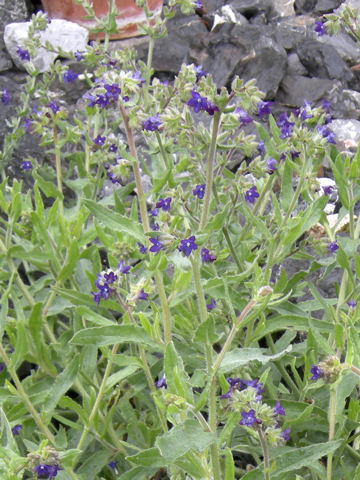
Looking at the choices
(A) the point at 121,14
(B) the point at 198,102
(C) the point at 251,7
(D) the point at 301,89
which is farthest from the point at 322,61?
(B) the point at 198,102

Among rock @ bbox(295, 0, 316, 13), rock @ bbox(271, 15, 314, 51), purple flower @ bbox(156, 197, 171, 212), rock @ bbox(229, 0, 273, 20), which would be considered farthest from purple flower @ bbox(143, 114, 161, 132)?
rock @ bbox(295, 0, 316, 13)

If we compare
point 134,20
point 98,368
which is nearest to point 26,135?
point 134,20

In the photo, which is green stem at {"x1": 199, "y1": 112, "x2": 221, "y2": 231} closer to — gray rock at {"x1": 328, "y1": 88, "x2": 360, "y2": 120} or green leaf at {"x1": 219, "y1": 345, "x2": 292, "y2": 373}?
green leaf at {"x1": 219, "y1": 345, "x2": 292, "y2": 373}

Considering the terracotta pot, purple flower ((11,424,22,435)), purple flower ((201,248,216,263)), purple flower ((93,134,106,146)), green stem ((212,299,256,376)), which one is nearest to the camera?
green stem ((212,299,256,376))

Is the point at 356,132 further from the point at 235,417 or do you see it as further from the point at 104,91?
the point at 235,417

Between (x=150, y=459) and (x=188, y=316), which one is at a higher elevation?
(x=150, y=459)

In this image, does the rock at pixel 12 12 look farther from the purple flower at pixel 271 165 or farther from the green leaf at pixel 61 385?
the green leaf at pixel 61 385

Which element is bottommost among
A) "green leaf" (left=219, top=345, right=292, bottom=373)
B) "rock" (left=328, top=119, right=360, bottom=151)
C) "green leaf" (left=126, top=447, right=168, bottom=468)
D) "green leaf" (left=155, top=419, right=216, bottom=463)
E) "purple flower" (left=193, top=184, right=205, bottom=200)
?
"rock" (left=328, top=119, right=360, bottom=151)

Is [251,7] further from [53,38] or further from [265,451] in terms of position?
[265,451]

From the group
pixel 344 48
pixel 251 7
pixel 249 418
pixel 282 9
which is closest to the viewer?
pixel 249 418
